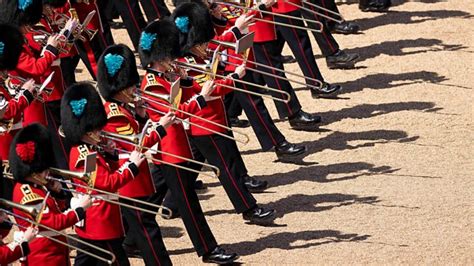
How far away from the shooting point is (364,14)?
13.6 meters

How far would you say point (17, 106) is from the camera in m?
9.24

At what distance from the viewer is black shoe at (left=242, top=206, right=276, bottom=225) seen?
32.3ft

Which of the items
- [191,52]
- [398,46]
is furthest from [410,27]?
[191,52]

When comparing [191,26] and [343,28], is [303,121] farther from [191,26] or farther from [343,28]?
[191,26]

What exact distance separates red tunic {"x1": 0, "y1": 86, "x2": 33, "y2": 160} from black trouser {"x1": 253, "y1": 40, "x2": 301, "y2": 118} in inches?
84.1

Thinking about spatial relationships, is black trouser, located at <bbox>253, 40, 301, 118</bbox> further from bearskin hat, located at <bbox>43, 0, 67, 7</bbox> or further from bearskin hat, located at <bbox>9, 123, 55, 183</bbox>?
bearskin hat, located at <bbox>9, 123, 55, 183</bbox>

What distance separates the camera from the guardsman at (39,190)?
26.1 feet

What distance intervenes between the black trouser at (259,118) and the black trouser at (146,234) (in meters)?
1.98

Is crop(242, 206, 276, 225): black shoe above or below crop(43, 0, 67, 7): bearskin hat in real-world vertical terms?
below

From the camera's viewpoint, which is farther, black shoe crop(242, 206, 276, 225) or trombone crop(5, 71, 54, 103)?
black shoe crop(242, 206, 276, 225)

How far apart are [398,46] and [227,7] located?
111 inches

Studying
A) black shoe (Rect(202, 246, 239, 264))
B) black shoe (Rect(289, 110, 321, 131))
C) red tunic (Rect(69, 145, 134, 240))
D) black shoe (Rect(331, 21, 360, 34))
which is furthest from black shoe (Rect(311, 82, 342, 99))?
red tunic (Rect(69, 145, 134, 240))

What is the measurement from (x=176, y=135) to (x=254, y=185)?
4.33 feet

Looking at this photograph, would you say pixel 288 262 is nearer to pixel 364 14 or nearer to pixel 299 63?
pixel 299 63
